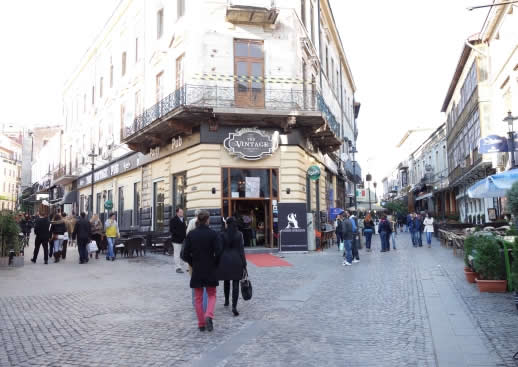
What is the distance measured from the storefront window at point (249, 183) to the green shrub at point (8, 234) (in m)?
8.07

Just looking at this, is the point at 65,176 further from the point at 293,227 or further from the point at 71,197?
the point at 293,227

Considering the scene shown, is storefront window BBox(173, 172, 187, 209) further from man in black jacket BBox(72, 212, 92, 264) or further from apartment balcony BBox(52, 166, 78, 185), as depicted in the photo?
apartment balcony BBox(52, 166, 78, 185)

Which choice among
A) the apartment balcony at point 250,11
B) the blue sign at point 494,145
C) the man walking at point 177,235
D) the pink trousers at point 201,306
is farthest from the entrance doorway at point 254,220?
the pink trousers at point 201,306

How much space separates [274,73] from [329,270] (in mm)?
9624

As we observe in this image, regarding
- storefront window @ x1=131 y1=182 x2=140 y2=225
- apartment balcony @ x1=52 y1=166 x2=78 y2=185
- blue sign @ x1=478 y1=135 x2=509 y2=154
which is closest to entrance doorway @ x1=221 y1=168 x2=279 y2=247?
storefront window @ x1=131 y1=182 x2=140 y2=225

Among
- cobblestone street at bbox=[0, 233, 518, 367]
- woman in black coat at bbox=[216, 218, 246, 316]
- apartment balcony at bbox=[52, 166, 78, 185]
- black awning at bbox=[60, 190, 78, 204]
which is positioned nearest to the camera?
cobblestone street at bbox=[0, 233, 518, 367]

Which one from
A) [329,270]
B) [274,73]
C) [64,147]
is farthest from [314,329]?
[64,147]

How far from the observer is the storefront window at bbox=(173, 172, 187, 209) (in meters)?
20.4

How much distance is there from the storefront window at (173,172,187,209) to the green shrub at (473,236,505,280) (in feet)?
44.2

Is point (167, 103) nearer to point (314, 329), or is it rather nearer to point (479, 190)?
point (479, 190)

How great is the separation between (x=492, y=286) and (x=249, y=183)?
1181cm

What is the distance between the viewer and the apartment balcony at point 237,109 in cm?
1850

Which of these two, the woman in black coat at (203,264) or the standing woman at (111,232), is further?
the standing woman at (111,232)

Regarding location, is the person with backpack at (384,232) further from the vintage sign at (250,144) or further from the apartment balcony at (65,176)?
the apartment balcony at (65,176)
